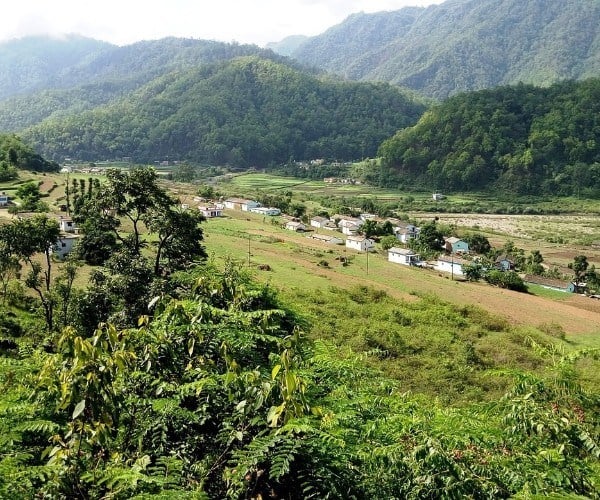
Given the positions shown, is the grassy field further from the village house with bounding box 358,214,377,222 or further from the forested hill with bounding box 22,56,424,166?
the forested hill with bounding box 22,56,424,166

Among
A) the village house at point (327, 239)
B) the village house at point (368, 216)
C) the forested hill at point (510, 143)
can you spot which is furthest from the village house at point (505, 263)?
the forested hill at point (510, 143)

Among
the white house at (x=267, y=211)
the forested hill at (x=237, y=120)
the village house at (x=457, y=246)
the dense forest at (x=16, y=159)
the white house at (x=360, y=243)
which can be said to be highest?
the forested hill at (x=237, y=120)

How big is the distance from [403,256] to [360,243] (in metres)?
5.65

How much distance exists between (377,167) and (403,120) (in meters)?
55.7

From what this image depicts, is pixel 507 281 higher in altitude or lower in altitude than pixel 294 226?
lower

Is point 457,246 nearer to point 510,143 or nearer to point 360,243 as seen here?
point 360,243

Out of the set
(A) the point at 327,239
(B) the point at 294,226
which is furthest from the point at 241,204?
(A) the point at 327,239

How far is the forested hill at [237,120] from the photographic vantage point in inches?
5448

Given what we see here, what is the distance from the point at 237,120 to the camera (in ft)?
525

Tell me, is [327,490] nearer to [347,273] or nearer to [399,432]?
[399,432]

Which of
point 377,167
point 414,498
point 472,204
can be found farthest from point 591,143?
point 414,498

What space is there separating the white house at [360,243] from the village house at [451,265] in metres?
7.29

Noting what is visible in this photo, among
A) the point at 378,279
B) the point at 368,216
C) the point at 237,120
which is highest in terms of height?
the point at 237,120

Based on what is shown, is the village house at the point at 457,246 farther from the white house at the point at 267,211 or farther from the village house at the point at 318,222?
the white house at the point at 267,211
